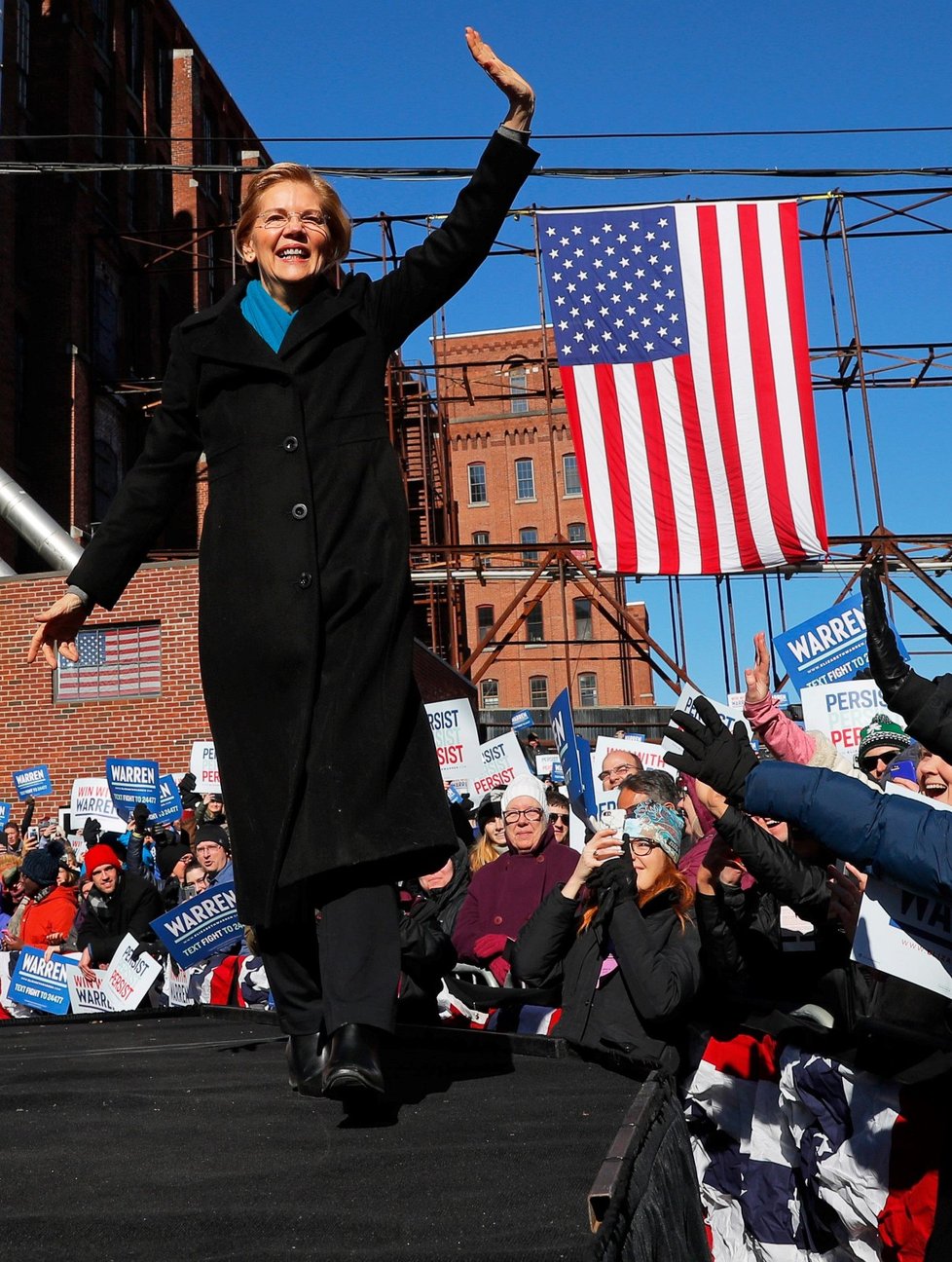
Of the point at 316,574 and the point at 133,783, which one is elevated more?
the point at 316,574

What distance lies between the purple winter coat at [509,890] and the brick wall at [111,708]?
520 inches

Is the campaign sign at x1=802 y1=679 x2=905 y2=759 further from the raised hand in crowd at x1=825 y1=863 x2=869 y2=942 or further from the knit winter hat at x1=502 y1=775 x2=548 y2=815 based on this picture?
the raised hand in crowd at x1=825 y1=863 x2=869 y2=942

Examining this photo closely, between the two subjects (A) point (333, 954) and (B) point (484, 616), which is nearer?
(A) point (333, 954)

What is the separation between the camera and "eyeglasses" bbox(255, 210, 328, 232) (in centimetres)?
303

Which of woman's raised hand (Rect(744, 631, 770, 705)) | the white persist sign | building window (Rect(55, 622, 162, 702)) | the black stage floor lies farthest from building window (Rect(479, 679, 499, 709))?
the black stage floor

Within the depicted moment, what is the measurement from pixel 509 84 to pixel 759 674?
1789 millimetres

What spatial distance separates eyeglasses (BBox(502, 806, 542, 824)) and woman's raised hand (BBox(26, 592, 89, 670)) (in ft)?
10.8

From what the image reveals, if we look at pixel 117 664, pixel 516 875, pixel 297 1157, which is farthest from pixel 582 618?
pixel 297 1157

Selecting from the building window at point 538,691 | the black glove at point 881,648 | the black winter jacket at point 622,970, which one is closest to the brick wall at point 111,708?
the black winter jacket at point 622,970

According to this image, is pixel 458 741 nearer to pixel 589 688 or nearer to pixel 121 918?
pixel 121 918

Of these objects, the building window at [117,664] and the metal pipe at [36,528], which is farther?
the metal pipe at [36,528]

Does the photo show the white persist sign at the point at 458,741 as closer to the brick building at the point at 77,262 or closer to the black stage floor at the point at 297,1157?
the black stage floor at the point at 297,1157

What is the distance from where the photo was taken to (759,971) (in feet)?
15.0

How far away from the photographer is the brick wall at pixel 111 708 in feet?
63.3
